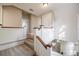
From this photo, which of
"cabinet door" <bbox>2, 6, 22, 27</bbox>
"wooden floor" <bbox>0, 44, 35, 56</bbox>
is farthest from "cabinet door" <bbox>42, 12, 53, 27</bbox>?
"wooden floor" <bbox>0, 44, 35, 56</bbox>

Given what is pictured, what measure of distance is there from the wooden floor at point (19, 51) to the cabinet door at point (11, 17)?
0.38 m

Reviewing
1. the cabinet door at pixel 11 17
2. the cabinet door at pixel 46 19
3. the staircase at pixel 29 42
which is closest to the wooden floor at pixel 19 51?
the staircase at pixel 29 42

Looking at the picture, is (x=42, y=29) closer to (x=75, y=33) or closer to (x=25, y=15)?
(x=25, y=15)

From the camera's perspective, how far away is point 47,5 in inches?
84.4

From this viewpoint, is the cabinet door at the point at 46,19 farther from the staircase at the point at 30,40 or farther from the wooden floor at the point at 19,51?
the wooden floor at the point at 19,51

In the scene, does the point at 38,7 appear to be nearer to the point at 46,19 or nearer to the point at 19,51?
the point at 46,19

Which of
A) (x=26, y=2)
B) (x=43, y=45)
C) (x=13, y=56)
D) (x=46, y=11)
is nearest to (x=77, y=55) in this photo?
(x=43, y=45)

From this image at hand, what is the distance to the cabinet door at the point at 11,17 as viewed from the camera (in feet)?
6.99

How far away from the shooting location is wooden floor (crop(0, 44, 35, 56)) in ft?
6.81

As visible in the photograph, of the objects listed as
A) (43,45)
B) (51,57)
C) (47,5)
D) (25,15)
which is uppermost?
(47,5)

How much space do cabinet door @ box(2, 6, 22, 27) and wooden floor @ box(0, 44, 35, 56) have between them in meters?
0.38

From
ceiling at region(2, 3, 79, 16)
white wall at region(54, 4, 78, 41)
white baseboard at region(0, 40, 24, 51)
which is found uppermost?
ceiling at region(2, 3, 79, 16)

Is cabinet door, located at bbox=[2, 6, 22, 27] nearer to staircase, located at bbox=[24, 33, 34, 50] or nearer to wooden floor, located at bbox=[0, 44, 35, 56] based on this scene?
staircase, located at bbox=[24, 33, 34, 50]

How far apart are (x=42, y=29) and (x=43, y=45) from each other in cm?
27
